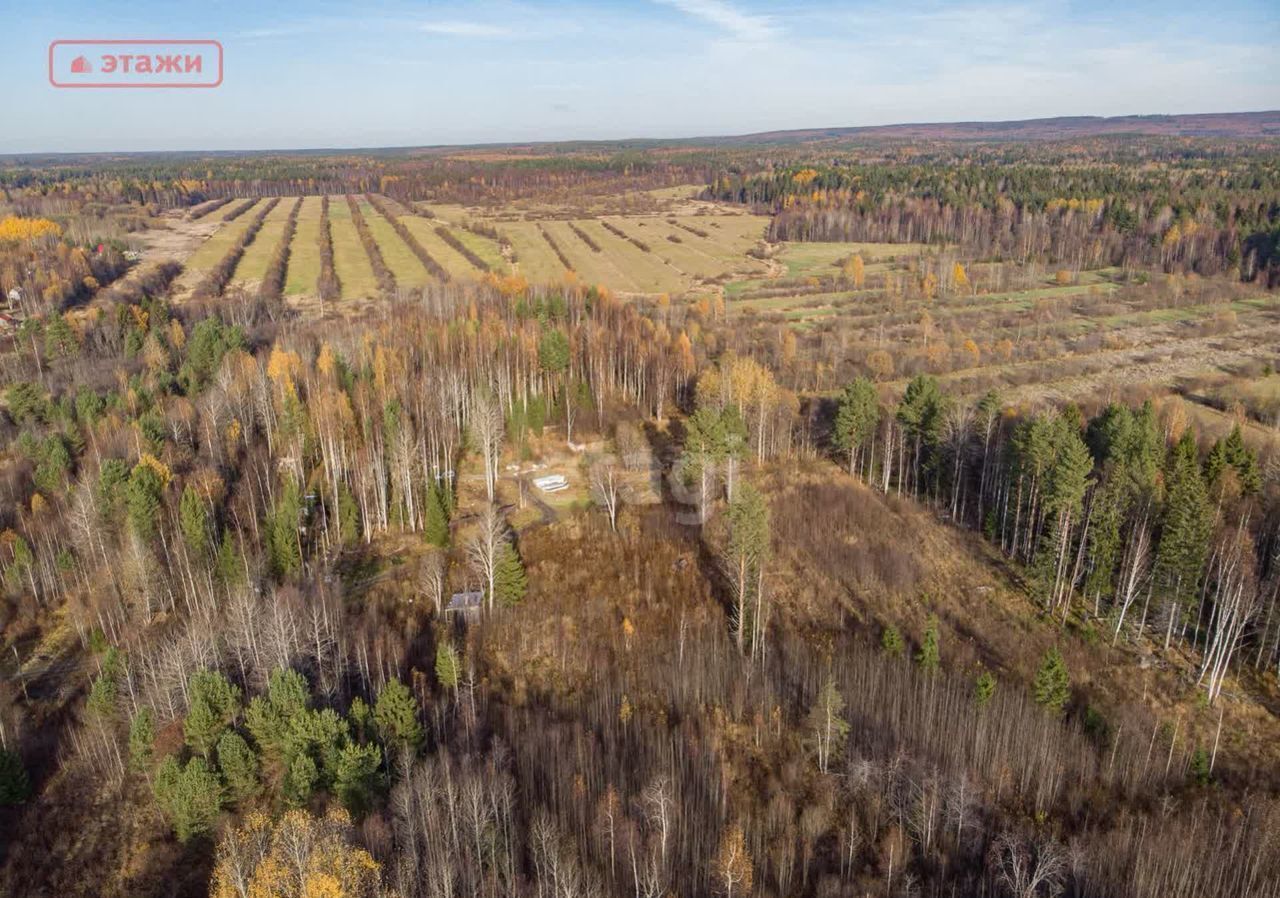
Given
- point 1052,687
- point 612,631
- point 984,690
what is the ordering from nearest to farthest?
point 1052,687
point 984,690
point 612,631

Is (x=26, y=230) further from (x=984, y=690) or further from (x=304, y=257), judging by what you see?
(x=984, y=690)

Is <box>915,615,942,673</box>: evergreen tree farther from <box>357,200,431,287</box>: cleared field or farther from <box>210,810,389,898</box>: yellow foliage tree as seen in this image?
<box>357,200,431,287</box>: cleared field

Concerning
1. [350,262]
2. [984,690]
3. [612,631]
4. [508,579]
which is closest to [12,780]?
[508,579]

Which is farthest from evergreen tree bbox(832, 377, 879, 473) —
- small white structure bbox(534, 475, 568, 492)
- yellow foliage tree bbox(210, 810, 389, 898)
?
yellow foliage tree bbox(210, 810, 389, 898)

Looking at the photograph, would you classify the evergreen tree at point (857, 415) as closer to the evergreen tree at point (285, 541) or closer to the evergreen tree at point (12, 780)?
the evergreen tree at point (285, 541)

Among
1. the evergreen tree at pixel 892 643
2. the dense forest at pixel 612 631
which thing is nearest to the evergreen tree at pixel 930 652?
the dense forest at pixel 612 631

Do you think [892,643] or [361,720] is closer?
[361,720]

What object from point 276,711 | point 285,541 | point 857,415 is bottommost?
point 276,711

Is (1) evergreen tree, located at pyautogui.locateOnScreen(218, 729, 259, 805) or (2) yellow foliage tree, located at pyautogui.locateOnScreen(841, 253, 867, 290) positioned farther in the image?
(2) yellow foliage tree, located at pyautogui.locateOnScreen(841, 253, 867, 290)
